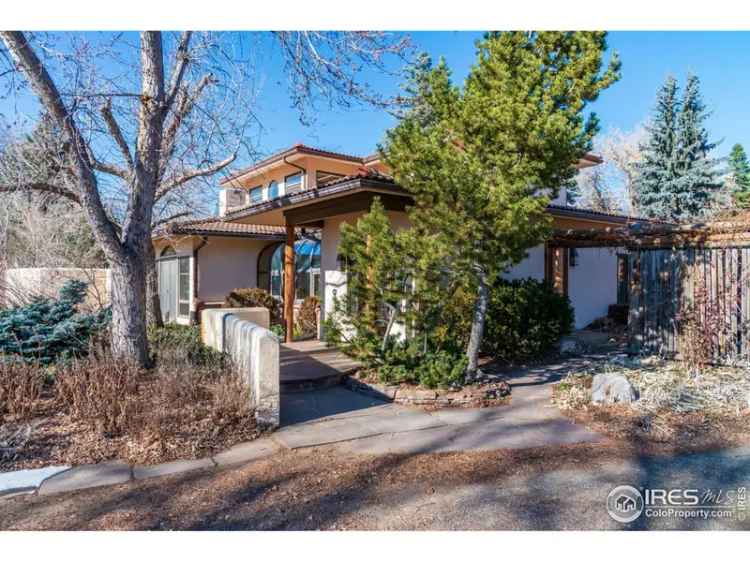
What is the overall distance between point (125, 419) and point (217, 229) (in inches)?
396

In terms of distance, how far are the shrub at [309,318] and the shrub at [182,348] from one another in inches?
120

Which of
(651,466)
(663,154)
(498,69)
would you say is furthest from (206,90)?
(663,154)

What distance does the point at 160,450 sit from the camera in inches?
180

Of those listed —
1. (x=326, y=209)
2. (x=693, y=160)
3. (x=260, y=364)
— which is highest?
(x=693, y=160)

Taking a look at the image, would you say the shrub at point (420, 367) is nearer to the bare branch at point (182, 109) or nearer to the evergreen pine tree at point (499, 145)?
the evergreen pine tree at point (499, 145)

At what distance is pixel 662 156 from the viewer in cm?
2125

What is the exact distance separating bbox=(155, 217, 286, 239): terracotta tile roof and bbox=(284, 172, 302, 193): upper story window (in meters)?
1.99

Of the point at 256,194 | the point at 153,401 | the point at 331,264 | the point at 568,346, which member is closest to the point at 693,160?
the point at 568,346

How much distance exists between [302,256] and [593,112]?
10.4 m

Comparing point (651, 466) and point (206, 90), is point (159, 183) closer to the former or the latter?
point (206, 90)

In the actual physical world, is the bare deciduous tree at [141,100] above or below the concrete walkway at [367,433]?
above

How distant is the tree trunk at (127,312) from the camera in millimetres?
7051

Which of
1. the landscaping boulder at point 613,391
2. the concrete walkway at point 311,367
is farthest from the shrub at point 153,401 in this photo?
the landscaping boulder at point 613,391

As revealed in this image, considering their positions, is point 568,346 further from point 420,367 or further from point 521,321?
point 420,367
